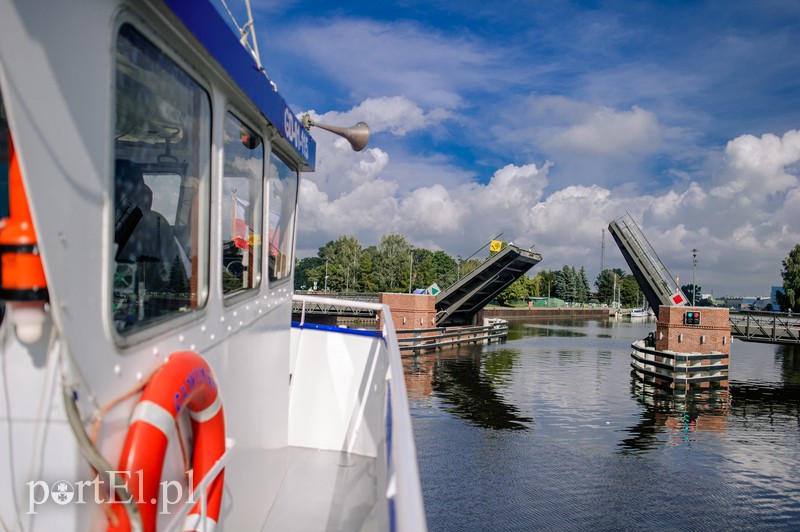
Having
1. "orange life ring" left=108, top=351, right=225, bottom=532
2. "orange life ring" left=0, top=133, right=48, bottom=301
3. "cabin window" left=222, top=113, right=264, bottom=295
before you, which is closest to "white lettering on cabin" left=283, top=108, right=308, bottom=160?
"cabin window" left=222, top=113, right=264, bottom=295

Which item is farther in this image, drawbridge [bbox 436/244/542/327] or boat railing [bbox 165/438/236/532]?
drawbridge [bbox 436/244/542/327]

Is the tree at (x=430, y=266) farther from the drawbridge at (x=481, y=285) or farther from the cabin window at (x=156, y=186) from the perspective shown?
the cabin window at (x=156, y=186)

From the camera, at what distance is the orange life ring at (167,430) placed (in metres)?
1.52

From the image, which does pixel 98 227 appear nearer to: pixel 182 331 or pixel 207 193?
pixel 182 331

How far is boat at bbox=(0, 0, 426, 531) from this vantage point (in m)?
1.30

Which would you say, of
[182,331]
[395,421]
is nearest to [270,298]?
[182,331]

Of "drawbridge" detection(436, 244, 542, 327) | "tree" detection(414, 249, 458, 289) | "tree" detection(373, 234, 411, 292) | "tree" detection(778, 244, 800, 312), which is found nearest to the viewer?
"drawbridge" detection(436, 244, 542, 327)

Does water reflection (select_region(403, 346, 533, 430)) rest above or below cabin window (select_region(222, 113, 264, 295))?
below

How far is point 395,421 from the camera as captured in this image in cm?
206

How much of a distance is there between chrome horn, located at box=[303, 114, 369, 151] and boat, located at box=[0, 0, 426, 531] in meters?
1.00

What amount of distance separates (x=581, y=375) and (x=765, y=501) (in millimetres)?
11836
